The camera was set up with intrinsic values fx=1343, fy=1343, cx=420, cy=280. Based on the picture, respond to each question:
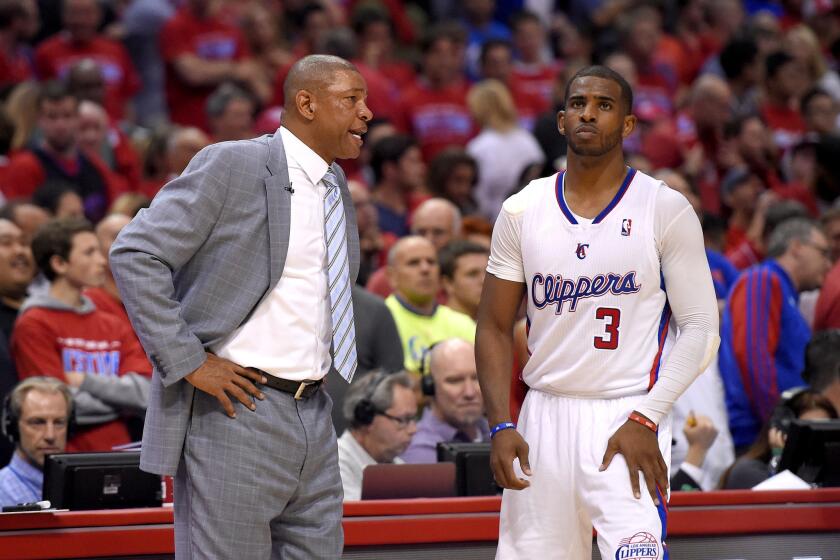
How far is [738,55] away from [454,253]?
218 inches

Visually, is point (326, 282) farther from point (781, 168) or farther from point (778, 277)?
point (781, 168)

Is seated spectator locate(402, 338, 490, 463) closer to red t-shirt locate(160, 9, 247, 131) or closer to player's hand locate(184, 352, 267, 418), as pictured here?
player's hand locate(184, 352, 267, 418)

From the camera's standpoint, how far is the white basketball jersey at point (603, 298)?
3.72 meters

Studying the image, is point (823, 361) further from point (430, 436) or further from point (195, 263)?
point (195, 263)

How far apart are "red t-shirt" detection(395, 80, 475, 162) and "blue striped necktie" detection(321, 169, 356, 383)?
6.30 m

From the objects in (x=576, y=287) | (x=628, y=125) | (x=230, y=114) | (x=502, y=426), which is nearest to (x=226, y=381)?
(x=502, y=426)

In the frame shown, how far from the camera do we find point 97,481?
4387 millimetres

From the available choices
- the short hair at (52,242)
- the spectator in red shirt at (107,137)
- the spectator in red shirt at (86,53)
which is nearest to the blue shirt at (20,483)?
the short hair at (52,242)

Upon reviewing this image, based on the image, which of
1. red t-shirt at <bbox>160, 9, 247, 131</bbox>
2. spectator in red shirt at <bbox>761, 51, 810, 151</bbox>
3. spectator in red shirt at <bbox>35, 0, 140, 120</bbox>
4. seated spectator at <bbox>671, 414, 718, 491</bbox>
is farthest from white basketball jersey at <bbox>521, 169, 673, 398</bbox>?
spectator in red shirt at <bbox>761, 51, 810, 151</bbox>

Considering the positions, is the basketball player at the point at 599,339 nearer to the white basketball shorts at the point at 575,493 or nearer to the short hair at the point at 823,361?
the white basketball shorts at the point at 575,493

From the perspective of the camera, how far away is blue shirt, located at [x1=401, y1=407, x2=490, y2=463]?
19.6ft

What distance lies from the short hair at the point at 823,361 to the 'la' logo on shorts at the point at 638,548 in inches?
102

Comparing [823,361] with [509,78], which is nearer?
[823,361]

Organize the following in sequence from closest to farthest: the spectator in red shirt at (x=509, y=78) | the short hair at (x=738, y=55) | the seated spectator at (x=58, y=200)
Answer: the seated spectator at (x=58, y=200) < the spectator in red shirt at (x=509, y=78) < the short hair at (x=738, y=55)
